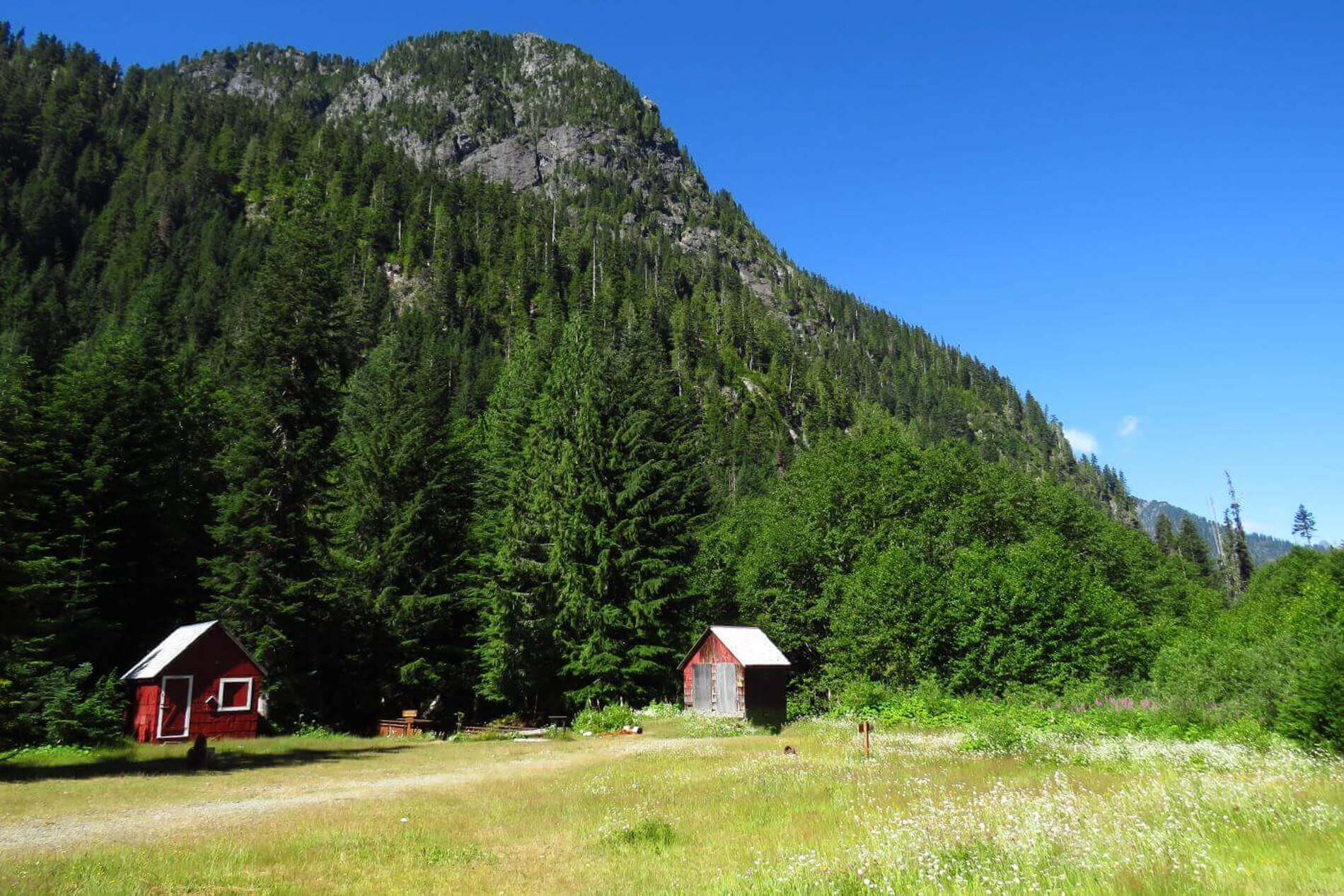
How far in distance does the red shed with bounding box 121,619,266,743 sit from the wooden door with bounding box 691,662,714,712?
67.1 ft

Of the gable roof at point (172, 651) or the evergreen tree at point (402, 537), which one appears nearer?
the gable roof at point (172, 651)

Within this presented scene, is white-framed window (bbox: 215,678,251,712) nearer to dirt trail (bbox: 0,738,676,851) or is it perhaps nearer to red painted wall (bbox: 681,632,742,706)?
dirt trail (bbox: 0,738,676,851)

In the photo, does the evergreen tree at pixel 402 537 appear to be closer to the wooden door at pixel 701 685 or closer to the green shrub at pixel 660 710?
the green shrub at pixel 660 710

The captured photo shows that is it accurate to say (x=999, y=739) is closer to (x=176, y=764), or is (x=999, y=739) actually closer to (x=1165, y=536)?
(x=176, y=764)

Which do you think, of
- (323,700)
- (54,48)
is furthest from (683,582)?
(54,48)

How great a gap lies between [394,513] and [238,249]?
91.9 m

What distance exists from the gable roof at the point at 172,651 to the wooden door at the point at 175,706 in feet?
2.15

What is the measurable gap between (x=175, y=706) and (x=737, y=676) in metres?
24.5

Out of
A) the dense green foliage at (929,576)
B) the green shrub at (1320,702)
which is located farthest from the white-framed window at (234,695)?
the green shrub at (1320,702)

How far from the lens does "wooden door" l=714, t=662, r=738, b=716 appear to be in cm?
3666

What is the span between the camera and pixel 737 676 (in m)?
36.7

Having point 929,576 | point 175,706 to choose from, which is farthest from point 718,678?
point 175,706

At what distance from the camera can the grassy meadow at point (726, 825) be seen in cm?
843

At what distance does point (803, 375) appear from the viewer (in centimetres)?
13262
